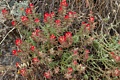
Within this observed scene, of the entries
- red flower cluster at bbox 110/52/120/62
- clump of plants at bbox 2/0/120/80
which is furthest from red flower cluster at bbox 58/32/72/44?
red flower cluster at bbox 110/52/120/62

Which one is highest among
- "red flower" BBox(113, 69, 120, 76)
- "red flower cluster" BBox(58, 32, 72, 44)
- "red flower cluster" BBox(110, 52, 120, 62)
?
"red flower cluster" BBox(58, 32, 72, 44)

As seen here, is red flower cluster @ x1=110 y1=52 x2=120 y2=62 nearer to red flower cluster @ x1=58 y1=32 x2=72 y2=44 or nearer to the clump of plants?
the clump of plants

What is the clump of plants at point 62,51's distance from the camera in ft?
6.34

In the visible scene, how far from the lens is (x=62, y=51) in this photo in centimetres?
205

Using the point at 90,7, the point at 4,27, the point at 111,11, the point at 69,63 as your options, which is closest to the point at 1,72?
the point at 4,27

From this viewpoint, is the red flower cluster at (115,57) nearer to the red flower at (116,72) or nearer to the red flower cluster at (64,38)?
the red flower at (116,72)

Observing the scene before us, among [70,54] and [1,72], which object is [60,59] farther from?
[1,72]

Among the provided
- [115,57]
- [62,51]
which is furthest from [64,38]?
[115,57]

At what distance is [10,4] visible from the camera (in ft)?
7.99

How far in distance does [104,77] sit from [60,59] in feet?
1.35

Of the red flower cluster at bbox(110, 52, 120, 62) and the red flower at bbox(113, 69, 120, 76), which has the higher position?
the red flower cluster at bbox(110, 52, 120, 62)

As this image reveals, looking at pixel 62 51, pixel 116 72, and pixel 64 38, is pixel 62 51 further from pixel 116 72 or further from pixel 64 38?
pixel 116 72

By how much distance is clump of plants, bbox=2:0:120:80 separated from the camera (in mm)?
1932

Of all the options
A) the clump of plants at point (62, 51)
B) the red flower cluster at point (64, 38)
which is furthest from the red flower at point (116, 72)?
the red flower cluster at point (64, 38)
